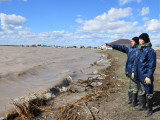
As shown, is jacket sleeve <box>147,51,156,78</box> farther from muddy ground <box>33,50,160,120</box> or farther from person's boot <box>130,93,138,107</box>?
muddy ground <box>33,50,160,120</box>

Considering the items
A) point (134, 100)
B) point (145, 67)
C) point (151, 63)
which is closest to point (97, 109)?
point (134, 100)

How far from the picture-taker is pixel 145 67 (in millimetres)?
3553

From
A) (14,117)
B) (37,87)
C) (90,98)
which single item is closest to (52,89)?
(37,87)

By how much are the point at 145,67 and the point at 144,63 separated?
0.29ft

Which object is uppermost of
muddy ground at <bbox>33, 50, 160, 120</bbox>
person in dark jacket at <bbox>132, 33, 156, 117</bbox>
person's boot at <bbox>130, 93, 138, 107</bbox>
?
person in dark jacket at <bbox>132, 33, 156, 117</bbox>

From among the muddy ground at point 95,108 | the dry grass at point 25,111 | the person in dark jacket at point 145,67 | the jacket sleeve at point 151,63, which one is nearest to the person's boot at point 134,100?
the muddy ground at point 95,108

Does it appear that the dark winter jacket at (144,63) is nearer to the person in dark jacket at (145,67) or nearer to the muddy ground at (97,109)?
the person in dark jacket at (145,67)

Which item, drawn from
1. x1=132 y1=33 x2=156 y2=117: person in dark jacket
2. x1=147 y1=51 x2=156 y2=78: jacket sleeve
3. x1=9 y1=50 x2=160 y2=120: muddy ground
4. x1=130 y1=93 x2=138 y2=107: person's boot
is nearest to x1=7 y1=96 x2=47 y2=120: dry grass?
x1=9 y1=50 x2=160 y2=120: muddy ground

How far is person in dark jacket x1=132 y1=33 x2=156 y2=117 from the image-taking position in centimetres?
344

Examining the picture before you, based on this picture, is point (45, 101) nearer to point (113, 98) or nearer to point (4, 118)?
point (4, 118)

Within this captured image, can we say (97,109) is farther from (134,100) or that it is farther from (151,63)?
(151,63)

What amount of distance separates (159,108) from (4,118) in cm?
351

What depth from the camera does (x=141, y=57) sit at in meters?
3.60

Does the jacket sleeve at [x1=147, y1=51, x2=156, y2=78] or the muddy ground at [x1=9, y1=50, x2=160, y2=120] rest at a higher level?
the jacket sleeve at [x1=147, y1=51, x2=156, y2=78]
